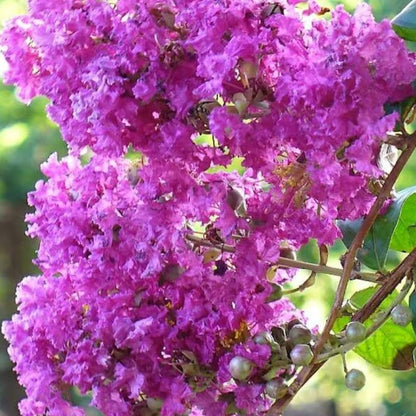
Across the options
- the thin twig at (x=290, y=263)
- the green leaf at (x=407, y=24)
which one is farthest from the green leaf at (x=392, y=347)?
the green leaf at (x=407, y=24)

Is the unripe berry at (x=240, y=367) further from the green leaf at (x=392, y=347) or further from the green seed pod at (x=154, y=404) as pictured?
the green leaf at (x=392, y=347)

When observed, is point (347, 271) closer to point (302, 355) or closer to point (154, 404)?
point (302, 355)

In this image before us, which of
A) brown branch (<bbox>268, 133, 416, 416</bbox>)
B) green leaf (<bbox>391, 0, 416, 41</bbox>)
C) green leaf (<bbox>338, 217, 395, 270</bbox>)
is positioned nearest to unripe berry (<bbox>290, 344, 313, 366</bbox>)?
brown branch (<bbox>268, 133, 416, 416</bbox>)

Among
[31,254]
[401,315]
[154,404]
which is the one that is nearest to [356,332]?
[401,315]

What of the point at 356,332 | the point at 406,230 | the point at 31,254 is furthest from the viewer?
the point at 31,254

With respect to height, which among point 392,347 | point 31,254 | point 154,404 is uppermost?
point 154,404

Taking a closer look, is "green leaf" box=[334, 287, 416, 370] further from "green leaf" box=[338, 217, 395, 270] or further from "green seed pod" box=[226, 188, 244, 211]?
"green seed pod" box=[226, 188, 244, 211]


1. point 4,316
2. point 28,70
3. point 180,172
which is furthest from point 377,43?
point 4,316
